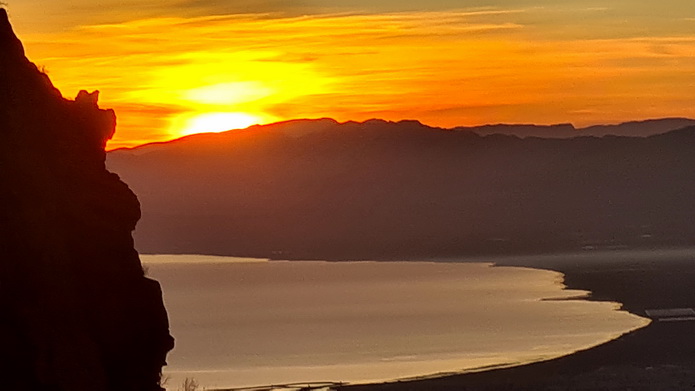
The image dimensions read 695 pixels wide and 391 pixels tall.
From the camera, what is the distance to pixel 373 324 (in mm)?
77312

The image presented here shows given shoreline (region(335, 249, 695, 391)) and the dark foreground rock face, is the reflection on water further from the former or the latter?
the dark foreground rock face

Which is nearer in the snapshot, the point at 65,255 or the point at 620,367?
the point at 65,255

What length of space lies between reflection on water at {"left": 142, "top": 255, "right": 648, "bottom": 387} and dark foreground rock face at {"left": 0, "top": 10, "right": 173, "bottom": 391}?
2400 centimetres

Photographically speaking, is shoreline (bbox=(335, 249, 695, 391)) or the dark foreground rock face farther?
shoreline (bbox=(335, 249, 695, 391))

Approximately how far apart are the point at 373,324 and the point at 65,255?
53969 mm

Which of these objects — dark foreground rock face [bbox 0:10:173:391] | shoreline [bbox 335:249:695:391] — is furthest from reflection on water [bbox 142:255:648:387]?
dark foreground rock face [bbox 0:10:173:391]

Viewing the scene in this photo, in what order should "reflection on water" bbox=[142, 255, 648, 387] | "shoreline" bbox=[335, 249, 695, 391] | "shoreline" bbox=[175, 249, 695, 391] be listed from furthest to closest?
"reflection on water" bbox=[142, 255, 648, 387]
"shoreline" bbox=[175, 249, 695, 391]
"shoreline" bbox=[335, 249, 695, 391]

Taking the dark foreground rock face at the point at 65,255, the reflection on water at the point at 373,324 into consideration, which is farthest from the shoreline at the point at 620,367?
the dark foreground rock face at the point at 65,255

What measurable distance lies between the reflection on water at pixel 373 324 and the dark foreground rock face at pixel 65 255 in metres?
24.0

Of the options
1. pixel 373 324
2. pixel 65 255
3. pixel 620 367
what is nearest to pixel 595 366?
pixel 620 367

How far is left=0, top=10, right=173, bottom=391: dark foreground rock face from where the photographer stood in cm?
2206

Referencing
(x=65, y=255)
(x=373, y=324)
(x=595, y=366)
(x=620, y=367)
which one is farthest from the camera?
(x=373, y=324)

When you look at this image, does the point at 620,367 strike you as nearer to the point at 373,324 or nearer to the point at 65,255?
the point at 373,324

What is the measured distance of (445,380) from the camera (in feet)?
159
